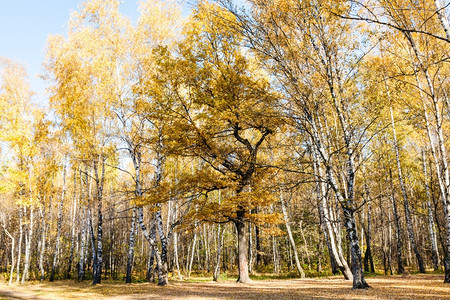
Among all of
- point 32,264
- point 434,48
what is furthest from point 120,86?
point 32,264

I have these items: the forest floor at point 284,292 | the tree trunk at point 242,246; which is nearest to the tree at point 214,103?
the tree trunk at point 242,246

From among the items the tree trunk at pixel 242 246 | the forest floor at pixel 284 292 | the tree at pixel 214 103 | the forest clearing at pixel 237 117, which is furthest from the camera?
the tree trunk at pixel 242 246

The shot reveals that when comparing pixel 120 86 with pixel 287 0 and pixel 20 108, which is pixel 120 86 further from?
pixel 287 0

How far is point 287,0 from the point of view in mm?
8586

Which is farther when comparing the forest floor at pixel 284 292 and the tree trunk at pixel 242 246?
the tree trunk at pixel 242 246

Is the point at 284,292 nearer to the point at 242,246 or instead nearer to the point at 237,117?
the point at 242,246

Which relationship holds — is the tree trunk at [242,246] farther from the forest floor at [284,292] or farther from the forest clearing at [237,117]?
the forest floor at [284,292]

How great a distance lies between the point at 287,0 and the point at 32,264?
27.9 meters

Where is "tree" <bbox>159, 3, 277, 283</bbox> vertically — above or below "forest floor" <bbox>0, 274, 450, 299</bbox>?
above

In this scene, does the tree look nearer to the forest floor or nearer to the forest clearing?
the forest clearing

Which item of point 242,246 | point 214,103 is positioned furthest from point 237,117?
point 242,246

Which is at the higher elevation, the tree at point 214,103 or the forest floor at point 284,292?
the tree at point 214,103

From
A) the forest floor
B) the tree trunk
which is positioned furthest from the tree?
the forest floor

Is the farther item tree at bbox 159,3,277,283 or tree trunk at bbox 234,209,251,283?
tree trunk at bbox 234,209,251,283
